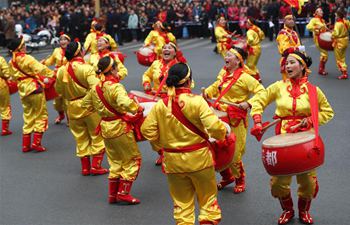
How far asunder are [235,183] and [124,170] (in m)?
1.39

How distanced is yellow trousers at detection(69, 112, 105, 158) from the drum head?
10.6 ft

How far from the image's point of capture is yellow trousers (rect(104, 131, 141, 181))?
7.60 metres

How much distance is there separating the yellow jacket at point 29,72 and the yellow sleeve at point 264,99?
183 inches

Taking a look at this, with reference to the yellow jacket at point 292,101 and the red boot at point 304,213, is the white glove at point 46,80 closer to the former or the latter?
the yellow jacket at point 292,101

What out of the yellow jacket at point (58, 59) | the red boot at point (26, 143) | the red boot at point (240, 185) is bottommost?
the red boot at point (26, 143)

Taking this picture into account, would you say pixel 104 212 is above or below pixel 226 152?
below

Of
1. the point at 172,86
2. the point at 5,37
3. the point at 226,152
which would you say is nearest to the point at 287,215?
the point at 226,152

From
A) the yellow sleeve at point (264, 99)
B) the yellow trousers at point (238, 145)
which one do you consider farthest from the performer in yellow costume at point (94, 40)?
the yellow sleeve at point (264, 99)

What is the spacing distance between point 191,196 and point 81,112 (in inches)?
124

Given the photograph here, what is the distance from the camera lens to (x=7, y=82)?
38.2ft

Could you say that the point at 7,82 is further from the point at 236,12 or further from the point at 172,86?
the point at 236,12

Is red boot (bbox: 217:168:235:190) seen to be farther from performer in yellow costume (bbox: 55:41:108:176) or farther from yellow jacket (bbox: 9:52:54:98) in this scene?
yellow jacket (bbox: 9:52:54:98)

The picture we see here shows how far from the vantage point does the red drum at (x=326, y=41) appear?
15.6 m

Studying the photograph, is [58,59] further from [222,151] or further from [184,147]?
[184,147]
